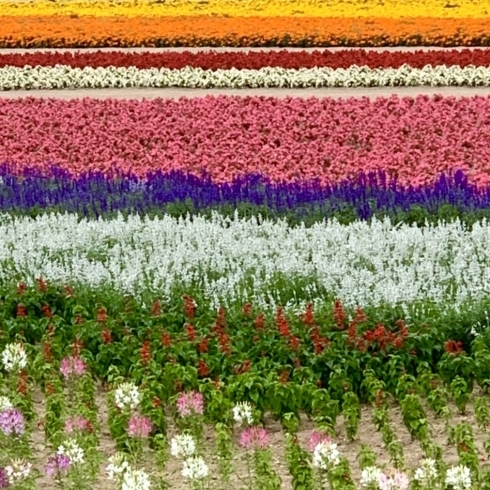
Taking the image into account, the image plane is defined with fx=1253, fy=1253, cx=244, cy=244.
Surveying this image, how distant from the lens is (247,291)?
7.12 metres

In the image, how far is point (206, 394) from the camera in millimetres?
5602

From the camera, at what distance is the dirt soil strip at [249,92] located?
14.2 m

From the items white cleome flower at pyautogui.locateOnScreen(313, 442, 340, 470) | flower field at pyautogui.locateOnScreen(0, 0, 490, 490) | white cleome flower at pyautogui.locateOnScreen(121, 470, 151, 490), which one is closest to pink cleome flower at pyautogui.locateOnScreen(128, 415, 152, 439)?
flower field at pyautogui.locateOnScreen(0, 0, 490, 490)

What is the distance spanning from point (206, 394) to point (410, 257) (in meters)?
2.34

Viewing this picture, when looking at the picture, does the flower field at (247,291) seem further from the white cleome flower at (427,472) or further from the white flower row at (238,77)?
the white flower row at (238,77)

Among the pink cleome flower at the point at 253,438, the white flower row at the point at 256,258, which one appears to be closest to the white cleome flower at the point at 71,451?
the pink cleome flower at the point at 253,438

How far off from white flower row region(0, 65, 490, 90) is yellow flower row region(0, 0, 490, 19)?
23.7ft

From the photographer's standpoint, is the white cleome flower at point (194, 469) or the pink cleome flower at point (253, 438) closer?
the white cleome flower at point (194, 469)

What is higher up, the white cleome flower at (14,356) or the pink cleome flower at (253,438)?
the white cleome flower at (14,356)

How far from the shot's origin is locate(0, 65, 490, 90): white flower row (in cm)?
1486

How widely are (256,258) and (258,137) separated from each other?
4.11 meters

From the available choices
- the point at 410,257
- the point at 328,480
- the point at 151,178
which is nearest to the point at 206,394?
the point at 328,480

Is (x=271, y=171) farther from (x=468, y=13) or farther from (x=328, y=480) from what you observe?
(x=468, y=13)

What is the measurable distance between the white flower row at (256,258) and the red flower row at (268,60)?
7.70 metres
